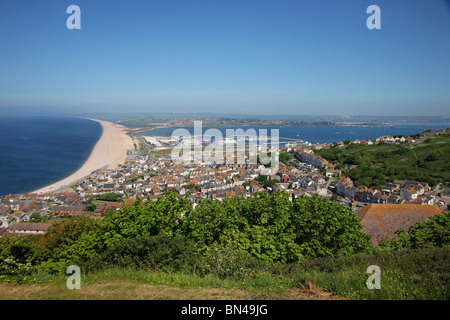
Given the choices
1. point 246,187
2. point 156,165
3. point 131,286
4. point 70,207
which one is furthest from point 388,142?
point 131,286

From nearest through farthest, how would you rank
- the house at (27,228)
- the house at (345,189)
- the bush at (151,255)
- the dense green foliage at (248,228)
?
the bush at (151,255), the dense green foliage at (248,228), the house at (27,228), the house at (345,189)

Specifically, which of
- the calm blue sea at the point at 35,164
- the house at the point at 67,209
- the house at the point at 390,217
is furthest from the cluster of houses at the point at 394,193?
the calm blue sea at the point at 35,164

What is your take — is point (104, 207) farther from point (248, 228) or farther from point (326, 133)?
point (326, 133)

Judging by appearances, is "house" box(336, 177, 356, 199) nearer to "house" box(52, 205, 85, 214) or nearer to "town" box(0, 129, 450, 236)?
"town" box(0, 129, 450, 236)

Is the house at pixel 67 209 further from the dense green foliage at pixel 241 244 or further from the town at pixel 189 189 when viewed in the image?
the dense green foliage at pixel 241 244

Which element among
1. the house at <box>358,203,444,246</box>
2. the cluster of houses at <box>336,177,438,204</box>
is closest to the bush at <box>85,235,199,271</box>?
the house at <box>358,203,444,246</box>
